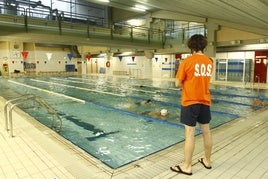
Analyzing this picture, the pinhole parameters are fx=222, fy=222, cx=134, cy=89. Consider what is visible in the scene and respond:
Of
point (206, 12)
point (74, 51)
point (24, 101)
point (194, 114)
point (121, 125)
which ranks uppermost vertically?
point (74, 51)

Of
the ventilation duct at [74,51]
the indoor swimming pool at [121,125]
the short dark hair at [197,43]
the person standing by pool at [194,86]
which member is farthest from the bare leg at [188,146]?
the ventilation duct at [74,51]

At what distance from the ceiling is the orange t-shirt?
2367 mm

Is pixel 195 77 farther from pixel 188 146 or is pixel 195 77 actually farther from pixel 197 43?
pixel 188 146

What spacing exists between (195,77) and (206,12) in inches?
227

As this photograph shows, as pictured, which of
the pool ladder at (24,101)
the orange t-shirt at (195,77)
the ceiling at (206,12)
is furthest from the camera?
the ceiling at (206,12)

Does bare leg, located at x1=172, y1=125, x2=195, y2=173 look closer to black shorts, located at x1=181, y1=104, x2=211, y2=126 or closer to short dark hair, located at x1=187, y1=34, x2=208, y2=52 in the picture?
black shorts, located at x1=181, y1=104, x2=211, y2=126

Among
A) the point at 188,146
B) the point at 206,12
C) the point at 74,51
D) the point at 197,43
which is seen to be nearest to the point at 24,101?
the point at 188,146

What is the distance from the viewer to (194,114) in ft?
8.25

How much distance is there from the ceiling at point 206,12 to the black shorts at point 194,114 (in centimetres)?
261

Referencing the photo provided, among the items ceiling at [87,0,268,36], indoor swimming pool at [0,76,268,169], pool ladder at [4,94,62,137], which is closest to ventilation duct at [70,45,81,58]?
ceiling at [87,0,268,36]

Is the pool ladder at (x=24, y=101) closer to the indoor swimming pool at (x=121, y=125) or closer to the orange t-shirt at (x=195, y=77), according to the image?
the indoor swimming pool at (x=121, y=125)

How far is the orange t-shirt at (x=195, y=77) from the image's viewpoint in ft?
8.04

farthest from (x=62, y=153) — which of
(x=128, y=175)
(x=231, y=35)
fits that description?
(x=231, y=35)

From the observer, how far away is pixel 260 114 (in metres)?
6.05
